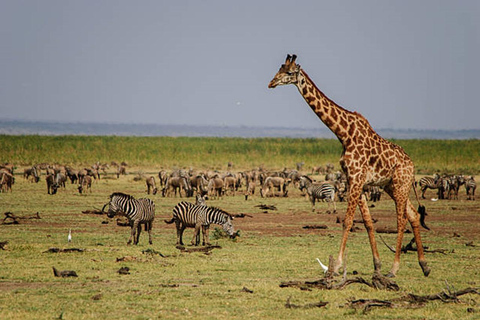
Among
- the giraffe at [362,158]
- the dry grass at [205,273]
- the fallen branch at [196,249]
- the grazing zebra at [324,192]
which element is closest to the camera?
the dry grass at [205,273]

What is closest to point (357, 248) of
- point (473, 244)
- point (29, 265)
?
point (473, 244)

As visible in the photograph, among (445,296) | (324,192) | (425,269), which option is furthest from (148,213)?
(324,192)

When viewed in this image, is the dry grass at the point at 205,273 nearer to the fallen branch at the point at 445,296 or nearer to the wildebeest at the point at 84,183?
the fallen branch at the point at 445,296

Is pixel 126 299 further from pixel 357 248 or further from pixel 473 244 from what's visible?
pixel 473 244

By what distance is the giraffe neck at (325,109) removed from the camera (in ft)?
49.5

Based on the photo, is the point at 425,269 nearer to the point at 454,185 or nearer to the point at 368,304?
the point at 368,304

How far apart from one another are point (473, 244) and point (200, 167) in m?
51.9

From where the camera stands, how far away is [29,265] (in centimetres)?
1606

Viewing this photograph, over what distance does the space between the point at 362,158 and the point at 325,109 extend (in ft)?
4.39

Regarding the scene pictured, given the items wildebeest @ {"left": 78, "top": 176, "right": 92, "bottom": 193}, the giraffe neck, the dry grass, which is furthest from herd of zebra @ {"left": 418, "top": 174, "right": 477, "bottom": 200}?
the giraffe neck

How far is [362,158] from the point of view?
582 inches

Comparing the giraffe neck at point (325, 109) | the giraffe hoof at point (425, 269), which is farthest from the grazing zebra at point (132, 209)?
the giraffe hoof at point (425, 269)

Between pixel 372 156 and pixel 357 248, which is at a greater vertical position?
pixel 372 156

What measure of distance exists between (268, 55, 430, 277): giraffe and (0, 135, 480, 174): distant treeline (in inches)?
1929
